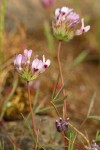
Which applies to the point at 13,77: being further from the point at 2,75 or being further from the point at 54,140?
the point at 54,140

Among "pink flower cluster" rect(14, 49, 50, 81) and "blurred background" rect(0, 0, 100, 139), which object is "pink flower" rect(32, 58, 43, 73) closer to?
"pink flower cluster" rect(14, 49, 50, 81)

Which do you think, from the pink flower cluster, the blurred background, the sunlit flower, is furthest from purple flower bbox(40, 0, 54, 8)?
the pink flower cluster

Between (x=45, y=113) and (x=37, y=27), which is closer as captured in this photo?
(x=45, y=113)

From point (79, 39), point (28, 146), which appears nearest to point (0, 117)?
point (28, 146)

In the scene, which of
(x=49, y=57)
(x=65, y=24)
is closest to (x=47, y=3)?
(x=49, y=57)

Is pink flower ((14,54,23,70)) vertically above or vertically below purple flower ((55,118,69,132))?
above

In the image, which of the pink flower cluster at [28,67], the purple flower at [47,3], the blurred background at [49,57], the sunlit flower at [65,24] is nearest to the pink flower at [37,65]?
the pink flower cluster at [28,67]

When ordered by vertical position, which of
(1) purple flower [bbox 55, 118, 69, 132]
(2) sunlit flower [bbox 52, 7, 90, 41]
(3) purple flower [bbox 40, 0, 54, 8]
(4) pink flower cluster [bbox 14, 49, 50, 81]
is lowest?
(1) purple flower [bbox 55, 118, 69, 132]
